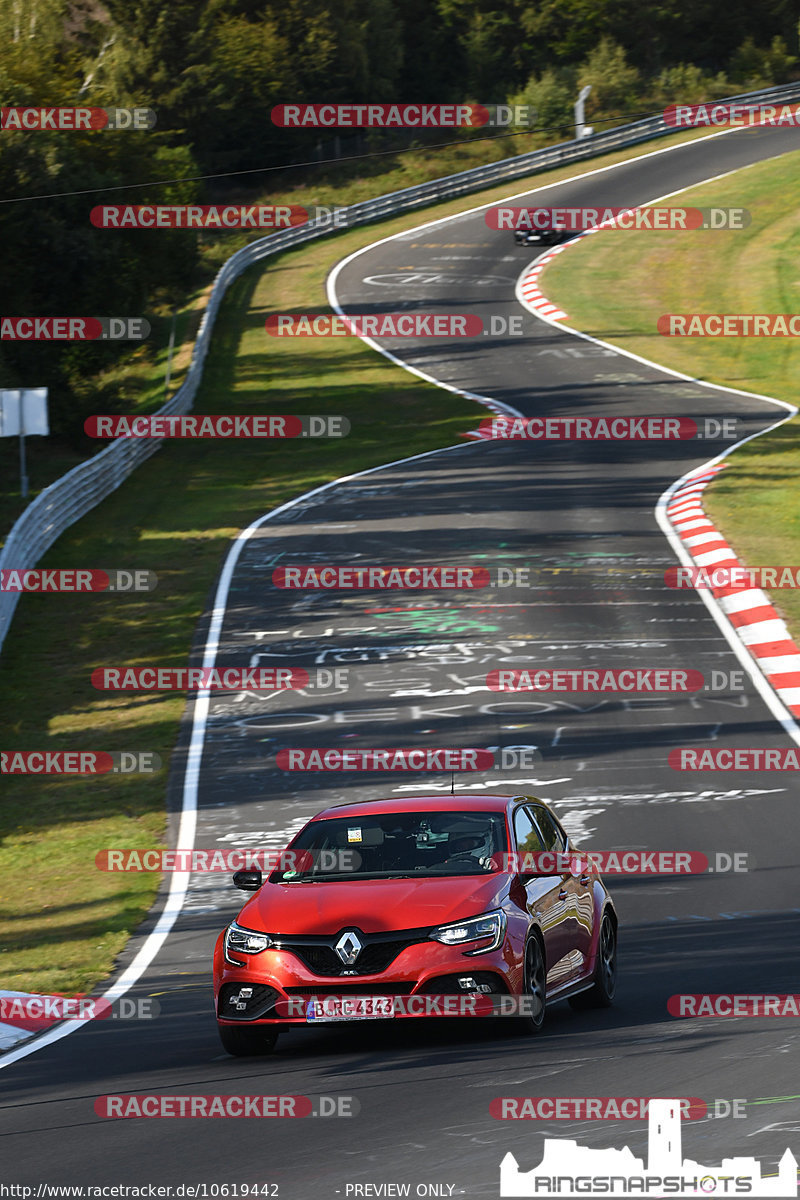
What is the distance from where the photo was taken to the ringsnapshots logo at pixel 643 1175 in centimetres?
649

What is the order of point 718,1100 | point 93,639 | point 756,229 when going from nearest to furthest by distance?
point 718,1100
point 93,639
point 756,229

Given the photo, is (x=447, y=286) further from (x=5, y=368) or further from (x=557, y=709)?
(x=557, y=709)

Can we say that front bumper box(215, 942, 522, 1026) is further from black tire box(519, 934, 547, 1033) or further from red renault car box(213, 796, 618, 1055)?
black tire box(519, 934, 547, 1033)

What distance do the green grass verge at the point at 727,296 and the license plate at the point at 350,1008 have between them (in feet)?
66.7

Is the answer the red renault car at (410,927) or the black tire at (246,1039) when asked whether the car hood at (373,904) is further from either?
the black tire at (246,1039)

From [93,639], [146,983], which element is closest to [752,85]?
[93,639]

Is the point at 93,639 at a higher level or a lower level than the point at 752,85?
lower

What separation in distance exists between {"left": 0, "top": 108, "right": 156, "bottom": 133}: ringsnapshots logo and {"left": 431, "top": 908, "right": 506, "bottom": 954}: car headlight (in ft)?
125

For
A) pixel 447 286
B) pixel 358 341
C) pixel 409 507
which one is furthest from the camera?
pixel 447 286

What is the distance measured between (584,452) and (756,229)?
29433 mm

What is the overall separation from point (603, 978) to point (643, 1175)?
153 inches

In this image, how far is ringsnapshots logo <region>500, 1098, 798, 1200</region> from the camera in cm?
649

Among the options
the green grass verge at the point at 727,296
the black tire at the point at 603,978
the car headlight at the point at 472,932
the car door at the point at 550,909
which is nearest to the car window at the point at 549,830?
the car door at the point at 550,909

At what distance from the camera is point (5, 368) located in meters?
42.3
